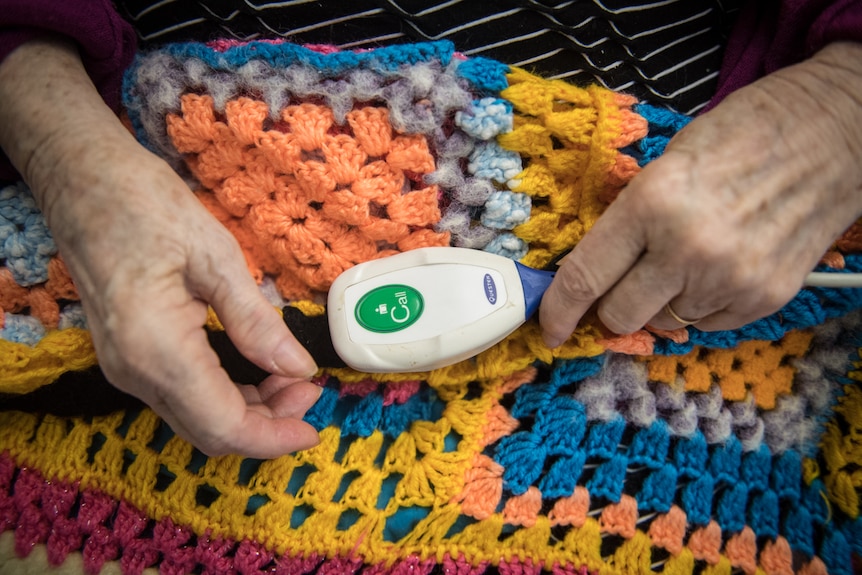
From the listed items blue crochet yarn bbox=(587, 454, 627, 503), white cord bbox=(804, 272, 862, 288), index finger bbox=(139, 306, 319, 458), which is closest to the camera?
index finger bbox=(139, 306, 319, 458)

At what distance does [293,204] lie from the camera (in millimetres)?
721

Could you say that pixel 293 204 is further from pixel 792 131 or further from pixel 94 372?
pixel 792 131

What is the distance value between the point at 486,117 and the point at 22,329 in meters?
0.62

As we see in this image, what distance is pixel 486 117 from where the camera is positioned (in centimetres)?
68

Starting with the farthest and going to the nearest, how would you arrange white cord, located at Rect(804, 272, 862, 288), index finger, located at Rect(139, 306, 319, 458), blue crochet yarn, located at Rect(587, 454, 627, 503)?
blue crochet yarn, located at Rect(587, 454, 627, 503), white cord, located at Rect(804, 272, 862, 288), index finger, located at Rect(139, 306, 319, 458)

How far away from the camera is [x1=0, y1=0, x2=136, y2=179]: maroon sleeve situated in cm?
63

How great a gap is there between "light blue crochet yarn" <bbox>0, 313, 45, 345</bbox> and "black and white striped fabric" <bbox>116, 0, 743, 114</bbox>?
0.38 m

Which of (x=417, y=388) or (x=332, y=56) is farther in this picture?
(x=417, y=388)

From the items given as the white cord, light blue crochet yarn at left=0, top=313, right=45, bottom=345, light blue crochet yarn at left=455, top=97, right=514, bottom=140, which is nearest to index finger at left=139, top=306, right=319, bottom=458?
light blue crochet yarn at left=0, top=313, right=45, bottom=345

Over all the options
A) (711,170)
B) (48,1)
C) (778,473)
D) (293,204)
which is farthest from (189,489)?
(778,473)

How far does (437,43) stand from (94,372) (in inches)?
22.2

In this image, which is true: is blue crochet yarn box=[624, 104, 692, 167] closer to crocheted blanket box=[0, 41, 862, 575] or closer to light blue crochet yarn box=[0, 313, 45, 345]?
crocheted blanket box=[0, 41, 862, 575]

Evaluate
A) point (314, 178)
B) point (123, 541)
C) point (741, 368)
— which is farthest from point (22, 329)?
point (741, 368)

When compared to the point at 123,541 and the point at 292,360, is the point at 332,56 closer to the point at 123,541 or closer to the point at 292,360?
the point at 292,360
